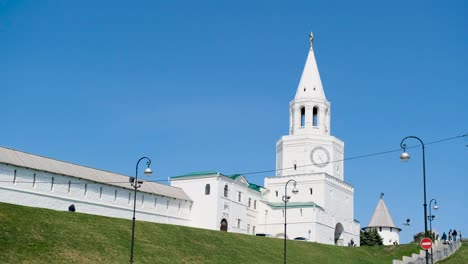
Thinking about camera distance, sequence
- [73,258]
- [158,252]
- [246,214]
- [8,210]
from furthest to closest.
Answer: [246,214] < [158,252] < [8,210] < [73,258]

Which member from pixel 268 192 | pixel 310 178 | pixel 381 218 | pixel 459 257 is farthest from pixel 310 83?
pixel 381 218

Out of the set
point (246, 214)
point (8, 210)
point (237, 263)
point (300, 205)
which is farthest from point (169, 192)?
point (8, 210)

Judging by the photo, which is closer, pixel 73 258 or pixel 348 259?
pixel 73 258

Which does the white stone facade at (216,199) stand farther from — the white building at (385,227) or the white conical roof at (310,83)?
the white building at (385,227)

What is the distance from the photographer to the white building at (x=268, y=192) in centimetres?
6769

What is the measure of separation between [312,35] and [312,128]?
15.0 m

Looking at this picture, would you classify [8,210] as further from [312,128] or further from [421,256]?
[312,128]

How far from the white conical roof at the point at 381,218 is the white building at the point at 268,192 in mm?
23966

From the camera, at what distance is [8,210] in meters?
46.8

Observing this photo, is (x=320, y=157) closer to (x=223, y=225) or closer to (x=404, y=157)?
(x=223, y=225)

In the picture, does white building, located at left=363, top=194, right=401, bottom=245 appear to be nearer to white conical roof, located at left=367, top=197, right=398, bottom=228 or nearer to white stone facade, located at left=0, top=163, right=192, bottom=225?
white conical roof, located at left=367, top=197, right=398, bottom=228

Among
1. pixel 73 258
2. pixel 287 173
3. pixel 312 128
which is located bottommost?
pixel 73 258

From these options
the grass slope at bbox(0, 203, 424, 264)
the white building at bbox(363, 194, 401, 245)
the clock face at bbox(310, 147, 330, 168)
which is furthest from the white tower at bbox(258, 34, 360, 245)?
the white building at bbox(363, 194, 401, 245)

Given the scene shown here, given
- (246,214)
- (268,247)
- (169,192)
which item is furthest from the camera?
(246,214)
